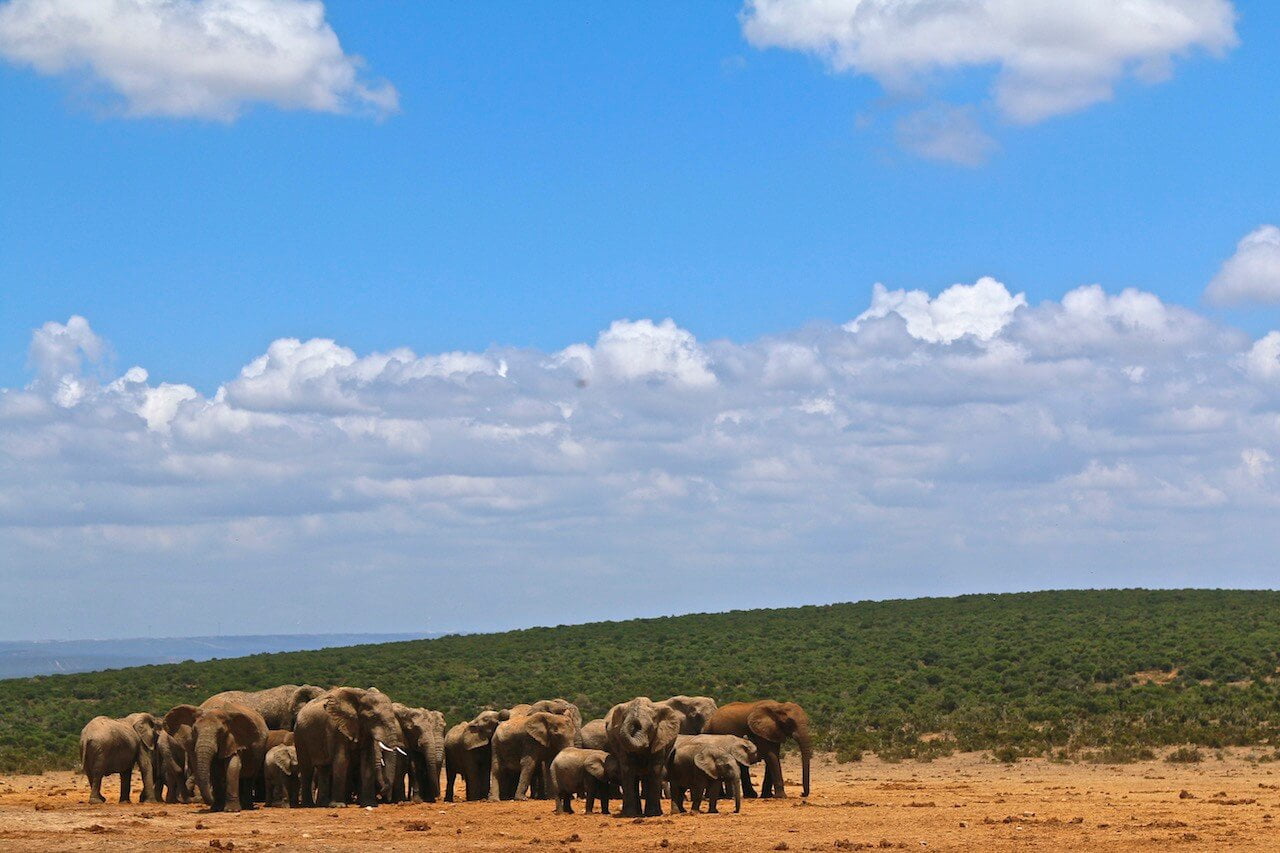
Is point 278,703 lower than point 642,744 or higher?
higher

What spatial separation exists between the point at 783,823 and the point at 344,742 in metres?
8.25

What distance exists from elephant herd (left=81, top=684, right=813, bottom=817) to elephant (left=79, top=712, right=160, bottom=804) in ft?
0.09

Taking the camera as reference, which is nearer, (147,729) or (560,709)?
(147,729)

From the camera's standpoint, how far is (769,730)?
32375mm

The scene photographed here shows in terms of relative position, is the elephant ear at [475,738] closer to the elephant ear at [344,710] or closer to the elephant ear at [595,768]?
the elephant ear at [344,710]

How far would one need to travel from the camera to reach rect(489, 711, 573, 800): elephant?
31797mm

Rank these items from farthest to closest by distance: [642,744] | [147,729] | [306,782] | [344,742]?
[147,729] < [306,782] < [344,742] < [642,744]

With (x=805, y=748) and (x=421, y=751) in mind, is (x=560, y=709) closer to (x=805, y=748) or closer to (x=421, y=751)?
(x=421, y=751)

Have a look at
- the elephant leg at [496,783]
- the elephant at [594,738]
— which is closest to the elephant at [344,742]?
the elephant leg at [496,783]

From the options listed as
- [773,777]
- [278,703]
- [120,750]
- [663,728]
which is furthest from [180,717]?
[773,777]

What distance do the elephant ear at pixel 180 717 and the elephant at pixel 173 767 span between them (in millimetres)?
180

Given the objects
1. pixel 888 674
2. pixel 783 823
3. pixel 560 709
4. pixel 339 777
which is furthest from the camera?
pixel 888 674

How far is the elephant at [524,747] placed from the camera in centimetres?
3180

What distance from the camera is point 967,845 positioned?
75.8 ft
